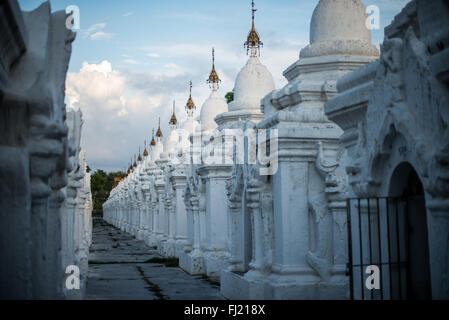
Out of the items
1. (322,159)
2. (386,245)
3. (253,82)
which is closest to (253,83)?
(253,82)

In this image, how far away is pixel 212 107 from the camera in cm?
1786

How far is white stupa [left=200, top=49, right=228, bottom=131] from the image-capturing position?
693 inches

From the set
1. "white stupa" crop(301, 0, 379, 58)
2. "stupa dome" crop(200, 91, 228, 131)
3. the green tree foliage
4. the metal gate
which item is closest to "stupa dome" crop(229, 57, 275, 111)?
"stupa dome" crop(200, 91, 228, 131)

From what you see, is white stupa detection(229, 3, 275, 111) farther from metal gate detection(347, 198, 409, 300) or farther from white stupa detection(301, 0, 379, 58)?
metal gate detection(347, 198, 409, 300)

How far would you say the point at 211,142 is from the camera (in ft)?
49.7

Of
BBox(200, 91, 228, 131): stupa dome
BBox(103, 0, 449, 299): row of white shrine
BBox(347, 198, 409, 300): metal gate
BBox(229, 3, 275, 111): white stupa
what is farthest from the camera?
BBox(200, 91, 228, 131): stupa dome

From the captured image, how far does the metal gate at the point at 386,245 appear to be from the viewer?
5828 millimetres

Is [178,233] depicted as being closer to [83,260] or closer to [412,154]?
[83,260]

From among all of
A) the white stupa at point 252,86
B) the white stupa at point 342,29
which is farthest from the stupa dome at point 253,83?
the white stupa at point 342,29

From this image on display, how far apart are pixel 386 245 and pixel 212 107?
12369mm

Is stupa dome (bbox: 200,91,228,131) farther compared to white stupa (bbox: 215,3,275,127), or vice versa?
stupa dome (bbox: 200,91,228,131)

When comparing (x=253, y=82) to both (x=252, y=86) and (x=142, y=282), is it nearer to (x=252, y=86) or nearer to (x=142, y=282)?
(x=252, y=86)

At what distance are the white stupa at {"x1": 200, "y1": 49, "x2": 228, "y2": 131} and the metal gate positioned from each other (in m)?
11.6
